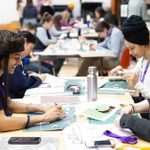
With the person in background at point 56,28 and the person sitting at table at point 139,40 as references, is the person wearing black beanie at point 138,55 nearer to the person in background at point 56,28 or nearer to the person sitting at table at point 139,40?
the person sitting at table at point 139,40

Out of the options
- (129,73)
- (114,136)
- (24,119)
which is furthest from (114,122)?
(129,73)

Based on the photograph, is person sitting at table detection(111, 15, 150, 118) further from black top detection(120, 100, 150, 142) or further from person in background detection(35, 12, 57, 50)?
person in background detection(35, 12, 57, 50)

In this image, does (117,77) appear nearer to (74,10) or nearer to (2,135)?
(2,135)

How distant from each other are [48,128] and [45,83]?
3.88 feet

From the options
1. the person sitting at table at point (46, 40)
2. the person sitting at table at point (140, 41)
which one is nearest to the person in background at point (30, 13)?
the person sitting at table at point (46, 40)

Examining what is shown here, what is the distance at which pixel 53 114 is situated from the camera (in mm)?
→ 2146

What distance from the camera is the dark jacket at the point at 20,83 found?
3047 millimetres

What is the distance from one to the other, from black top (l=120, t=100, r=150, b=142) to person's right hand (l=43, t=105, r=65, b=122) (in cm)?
42

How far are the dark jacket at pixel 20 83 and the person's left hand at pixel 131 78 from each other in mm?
771

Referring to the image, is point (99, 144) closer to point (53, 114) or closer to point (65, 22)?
point (53, 114)

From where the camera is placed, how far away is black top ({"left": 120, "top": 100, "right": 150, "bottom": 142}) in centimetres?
182

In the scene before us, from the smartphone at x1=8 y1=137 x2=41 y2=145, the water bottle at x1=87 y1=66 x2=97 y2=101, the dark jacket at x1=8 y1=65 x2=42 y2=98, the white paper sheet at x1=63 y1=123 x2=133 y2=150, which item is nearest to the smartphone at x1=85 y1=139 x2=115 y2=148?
the white paper sheet at x1=63 y1=123 x2=133 y2=150

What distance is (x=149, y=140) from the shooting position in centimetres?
181

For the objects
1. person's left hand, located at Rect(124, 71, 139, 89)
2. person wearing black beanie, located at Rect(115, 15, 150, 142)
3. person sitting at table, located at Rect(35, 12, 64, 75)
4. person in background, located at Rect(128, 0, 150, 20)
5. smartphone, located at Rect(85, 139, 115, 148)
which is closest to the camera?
smartphone, located at Rect(85, 139, 115, 148)
